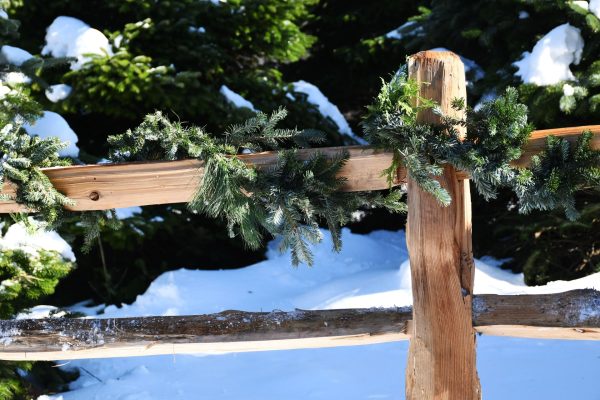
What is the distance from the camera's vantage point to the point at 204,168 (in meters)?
2.92

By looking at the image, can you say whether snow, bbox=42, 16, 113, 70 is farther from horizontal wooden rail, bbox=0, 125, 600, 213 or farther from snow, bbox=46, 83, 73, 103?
horizontal wooden rail, bbox=0, 125, 600, 213

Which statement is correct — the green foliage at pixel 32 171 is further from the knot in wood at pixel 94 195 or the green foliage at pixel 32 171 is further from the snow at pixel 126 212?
the snow at pixel 126 212

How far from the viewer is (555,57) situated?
5457 millimetres

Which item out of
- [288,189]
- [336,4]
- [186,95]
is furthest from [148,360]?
[336,4]

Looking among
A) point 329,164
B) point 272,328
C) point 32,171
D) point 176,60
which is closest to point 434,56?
point 329,164

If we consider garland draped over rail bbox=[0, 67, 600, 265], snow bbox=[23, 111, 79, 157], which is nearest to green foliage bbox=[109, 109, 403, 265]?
garland draped over rail bbox=[0, 67, 600, 265]

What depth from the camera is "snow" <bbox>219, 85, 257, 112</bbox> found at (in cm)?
657

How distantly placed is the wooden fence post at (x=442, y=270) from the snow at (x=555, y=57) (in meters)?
2.75

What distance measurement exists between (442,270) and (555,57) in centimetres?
310

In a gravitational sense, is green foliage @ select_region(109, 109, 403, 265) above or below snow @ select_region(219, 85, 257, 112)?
below

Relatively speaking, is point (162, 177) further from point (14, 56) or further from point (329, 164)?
point (14, 56)

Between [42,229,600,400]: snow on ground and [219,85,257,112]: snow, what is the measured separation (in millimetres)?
1462

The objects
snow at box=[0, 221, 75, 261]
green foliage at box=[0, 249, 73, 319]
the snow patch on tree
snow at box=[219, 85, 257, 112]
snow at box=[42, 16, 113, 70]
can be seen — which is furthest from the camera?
snow at box=[219, 85, 257, 112]

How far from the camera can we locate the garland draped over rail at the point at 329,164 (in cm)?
271
